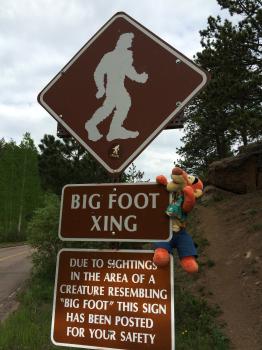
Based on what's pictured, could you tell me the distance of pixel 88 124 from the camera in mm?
2693

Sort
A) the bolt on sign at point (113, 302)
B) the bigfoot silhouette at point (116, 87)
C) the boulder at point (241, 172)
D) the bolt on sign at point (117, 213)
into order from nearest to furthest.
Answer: the bolt on sign at point (113, 302)
the bolt on sign at point (117, 213)
the bigfoot silhouette at point (116, 87)
the boulder at point (241, 172)

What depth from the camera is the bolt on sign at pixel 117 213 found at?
2459 millimetres

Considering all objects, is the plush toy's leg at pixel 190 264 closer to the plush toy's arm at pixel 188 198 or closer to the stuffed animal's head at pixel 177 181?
the plush toy's arm at pixel 188 198

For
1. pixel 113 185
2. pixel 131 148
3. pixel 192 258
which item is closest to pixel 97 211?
pixel 113 185

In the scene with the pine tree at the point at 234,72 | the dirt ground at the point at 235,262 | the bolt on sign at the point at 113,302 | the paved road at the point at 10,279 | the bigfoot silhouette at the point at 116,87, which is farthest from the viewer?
the pine tree at the point at 234,72

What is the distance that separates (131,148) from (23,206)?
5396 cm

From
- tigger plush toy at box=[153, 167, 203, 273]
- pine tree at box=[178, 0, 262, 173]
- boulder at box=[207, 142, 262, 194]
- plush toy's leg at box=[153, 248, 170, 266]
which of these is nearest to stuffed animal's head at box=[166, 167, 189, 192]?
tigger plush toy at box=[153, 167, 203, 273]

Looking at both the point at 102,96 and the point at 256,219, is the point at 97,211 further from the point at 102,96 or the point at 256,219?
the point at 256,219

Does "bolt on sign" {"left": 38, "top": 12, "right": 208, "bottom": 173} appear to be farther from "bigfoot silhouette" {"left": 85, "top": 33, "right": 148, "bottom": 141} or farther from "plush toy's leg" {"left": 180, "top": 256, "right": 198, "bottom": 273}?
"plush toy's leg" {"left": 180, "top": 256, "right": 198, "bottom": 273}

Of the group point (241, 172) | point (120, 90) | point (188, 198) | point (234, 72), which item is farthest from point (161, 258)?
point (241, 172)

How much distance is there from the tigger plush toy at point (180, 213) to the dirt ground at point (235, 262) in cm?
674

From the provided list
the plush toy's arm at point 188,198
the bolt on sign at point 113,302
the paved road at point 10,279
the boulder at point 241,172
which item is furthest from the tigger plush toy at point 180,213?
the boulder at point 241,172

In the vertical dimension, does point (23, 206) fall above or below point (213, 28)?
below

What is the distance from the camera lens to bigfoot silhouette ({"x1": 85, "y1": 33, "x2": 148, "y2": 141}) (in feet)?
8.60
